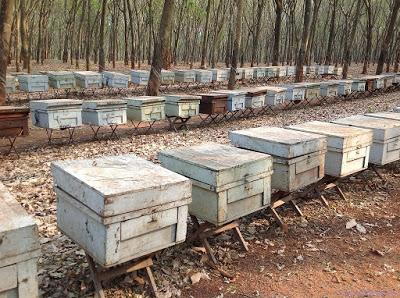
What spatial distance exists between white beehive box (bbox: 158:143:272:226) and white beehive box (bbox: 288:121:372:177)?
6.10 feet

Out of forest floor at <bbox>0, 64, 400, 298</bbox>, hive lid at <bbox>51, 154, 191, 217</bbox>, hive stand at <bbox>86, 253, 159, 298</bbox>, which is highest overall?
hive lid at <bbox>51, 154, 191, 217</bbox>

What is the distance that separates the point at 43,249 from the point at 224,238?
Answer: 253 centimetres

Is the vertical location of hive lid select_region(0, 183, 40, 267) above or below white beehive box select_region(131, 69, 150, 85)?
below

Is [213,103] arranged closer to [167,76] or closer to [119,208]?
[167,76]

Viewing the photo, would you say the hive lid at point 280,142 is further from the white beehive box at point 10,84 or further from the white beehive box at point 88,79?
the white beehive box at point 88,79

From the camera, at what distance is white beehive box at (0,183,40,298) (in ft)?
10.3

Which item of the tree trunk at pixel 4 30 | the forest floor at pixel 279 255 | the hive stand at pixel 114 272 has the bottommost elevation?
the forest floor at pixel 279 255

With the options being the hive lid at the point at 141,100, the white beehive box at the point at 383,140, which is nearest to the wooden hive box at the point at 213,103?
the hive lid at the point at 141,100

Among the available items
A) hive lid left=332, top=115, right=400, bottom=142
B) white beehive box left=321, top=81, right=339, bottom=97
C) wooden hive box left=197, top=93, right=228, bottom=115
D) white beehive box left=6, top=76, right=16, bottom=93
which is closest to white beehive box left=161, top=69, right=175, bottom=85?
white beehive box left=6, top=76, right=16, bottom=93

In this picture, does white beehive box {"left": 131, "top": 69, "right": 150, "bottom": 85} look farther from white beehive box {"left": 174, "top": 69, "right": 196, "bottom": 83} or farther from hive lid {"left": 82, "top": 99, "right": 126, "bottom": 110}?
hive lid {"left": 82, "top": 99, "right": 126, "bottom": 110}

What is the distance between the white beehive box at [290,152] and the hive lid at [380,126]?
5.49 ft

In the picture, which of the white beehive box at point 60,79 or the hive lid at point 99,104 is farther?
the white beehive box at point 60,79

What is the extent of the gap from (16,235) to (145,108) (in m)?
8.51

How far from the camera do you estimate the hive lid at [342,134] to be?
6508mm
